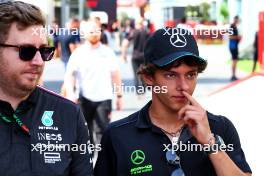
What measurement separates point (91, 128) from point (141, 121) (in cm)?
519

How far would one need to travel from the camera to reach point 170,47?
2.86 meters

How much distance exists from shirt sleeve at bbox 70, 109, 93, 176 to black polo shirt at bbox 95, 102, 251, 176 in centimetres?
10

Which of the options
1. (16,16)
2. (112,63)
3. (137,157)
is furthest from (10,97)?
(112,63)

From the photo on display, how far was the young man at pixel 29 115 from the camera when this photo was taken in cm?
274

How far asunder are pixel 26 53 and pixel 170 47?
0.67m

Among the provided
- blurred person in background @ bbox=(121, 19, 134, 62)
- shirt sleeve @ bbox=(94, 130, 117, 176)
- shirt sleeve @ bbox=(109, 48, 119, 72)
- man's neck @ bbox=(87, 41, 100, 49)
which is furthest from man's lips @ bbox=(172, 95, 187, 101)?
blurred person in background @ bbox=(121, 19, 134, 62)

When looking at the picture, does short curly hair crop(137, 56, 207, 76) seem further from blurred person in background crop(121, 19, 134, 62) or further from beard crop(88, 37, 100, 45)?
blurred person in background crop(121, 19, 134, 62)

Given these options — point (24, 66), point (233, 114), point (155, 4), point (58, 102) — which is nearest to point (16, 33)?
point (24, 66)

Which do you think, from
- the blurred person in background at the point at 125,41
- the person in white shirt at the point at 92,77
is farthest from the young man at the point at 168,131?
the blurred person in background at the point at 125,41

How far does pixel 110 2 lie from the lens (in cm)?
934

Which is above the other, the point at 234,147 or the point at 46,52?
the point at 46,52

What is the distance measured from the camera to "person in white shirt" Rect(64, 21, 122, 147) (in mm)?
7539

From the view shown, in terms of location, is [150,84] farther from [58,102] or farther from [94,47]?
[94,47]

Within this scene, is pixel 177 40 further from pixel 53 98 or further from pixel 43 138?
pixel 43 138
